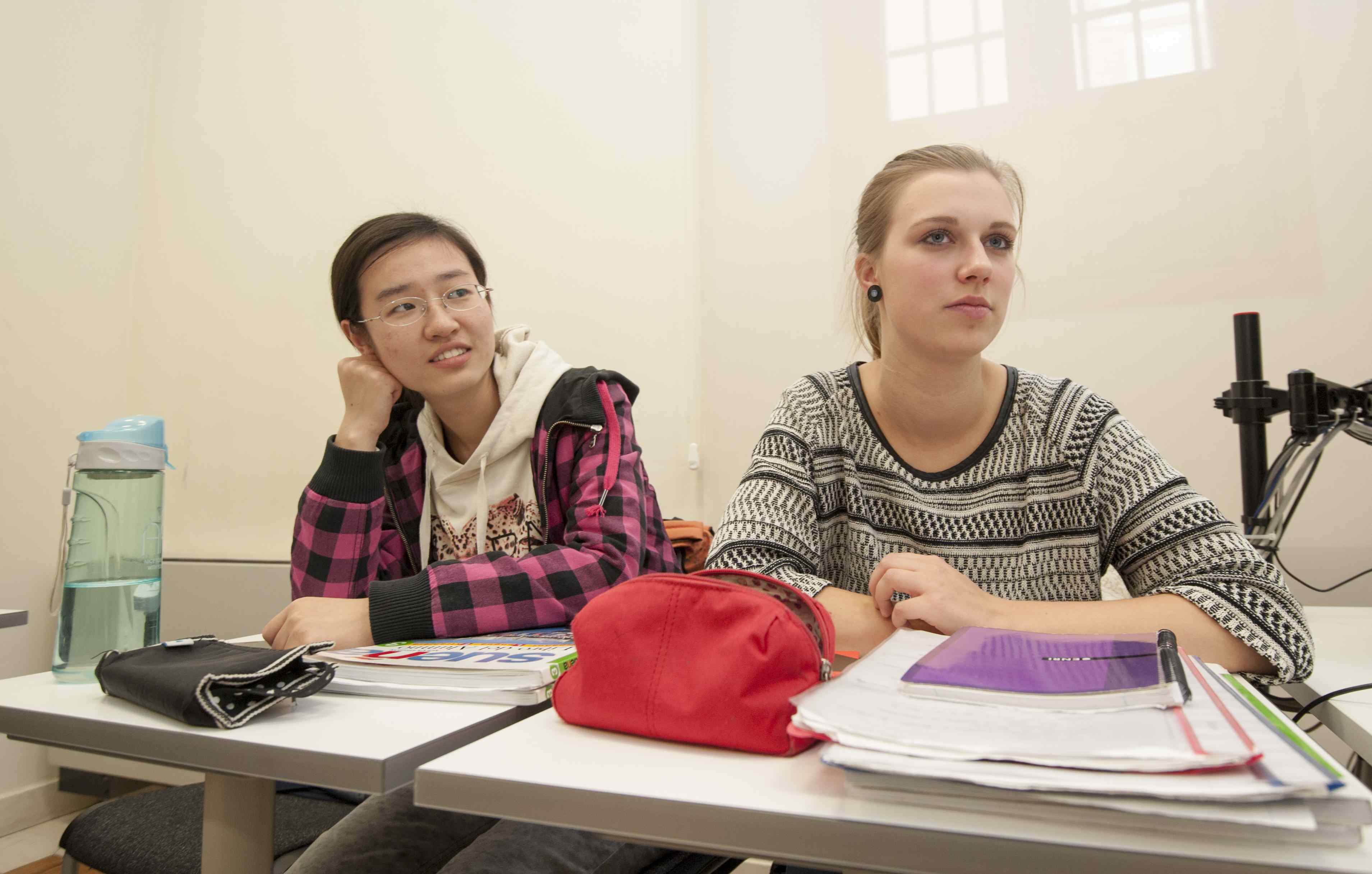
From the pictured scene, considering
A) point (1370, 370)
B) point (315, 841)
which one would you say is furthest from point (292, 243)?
point (1370, 370)

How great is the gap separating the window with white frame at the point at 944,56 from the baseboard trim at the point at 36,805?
10.3ft

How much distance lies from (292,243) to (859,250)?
216cm

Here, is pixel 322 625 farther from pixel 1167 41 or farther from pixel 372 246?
pixel 1167 41

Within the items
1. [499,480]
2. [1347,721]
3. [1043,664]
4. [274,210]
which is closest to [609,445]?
[499,480]

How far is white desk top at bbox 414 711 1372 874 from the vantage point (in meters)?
0.38

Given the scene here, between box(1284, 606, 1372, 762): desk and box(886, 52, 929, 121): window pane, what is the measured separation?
168 cm

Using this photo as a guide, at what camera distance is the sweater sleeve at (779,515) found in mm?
1051

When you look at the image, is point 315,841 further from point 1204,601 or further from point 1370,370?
point 1370,370

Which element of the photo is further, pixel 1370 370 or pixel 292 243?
pixel 292 243

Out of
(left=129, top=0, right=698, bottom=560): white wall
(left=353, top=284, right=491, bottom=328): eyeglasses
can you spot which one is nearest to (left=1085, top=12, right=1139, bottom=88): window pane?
(left=129, top=0, right=698, bottom=560): white wall

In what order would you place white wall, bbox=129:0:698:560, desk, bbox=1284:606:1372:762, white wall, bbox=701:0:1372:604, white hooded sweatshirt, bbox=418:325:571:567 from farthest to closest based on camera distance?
white wall, bbox=129:0:698:560 < white wall, bbox=701:0:1372:604 < white hooded sweatshirt, bbox=418:325:571:567 < desk, bbox=1284:606:1372:762

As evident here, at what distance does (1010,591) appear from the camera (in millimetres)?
→ 1137

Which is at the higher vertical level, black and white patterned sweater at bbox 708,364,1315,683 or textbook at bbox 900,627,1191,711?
black and white patterned sweater at bbox 708,364,1315,683

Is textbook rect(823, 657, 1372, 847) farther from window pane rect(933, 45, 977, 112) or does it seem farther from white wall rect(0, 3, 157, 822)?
white wall rect(0, 3, 157, 822)
